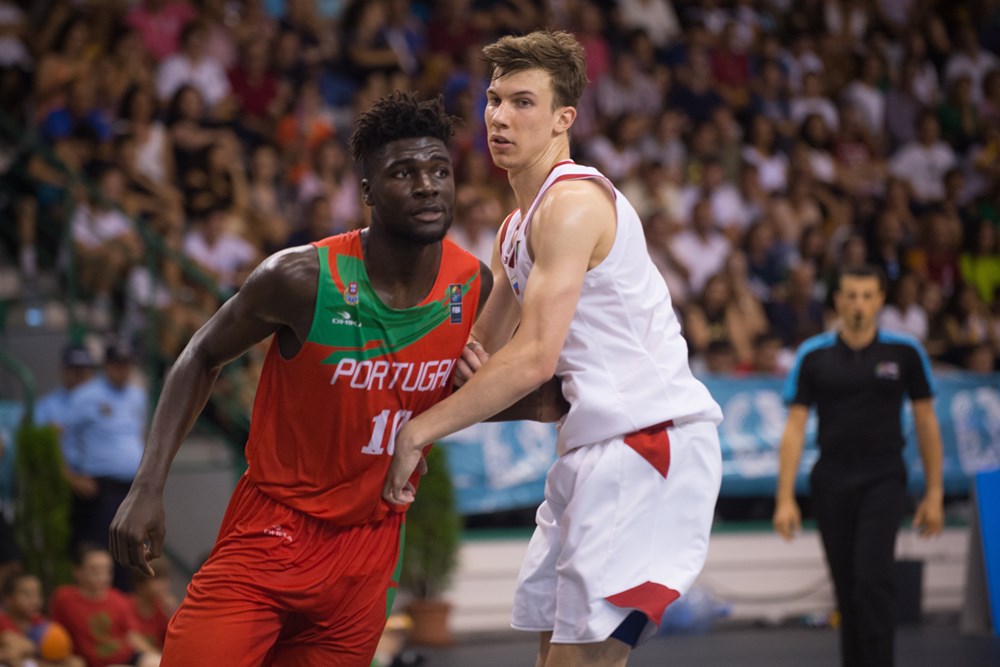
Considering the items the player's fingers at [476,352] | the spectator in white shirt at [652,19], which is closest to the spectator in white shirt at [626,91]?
the spectator in white shirt at [652,19]

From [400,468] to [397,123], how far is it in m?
0.94

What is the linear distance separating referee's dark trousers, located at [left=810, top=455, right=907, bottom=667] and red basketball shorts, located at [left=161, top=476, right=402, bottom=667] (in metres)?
3.52

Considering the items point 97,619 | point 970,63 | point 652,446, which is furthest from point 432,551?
point 970,63

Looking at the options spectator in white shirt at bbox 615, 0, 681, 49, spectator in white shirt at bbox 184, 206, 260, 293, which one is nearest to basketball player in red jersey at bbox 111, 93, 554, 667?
spectator in white shirt at bbox 184, 206, 260, 293

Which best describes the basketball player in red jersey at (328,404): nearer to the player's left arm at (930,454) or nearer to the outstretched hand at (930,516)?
the player's left arm at (930,454)

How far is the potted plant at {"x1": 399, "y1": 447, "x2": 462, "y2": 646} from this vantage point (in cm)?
921

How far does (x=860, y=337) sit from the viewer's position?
7.27 meters

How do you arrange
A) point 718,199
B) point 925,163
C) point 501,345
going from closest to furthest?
point 501,345
point 718,199
point 925,163

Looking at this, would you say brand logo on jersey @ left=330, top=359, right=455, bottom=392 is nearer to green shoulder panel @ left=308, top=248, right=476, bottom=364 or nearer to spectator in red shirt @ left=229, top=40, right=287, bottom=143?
green shoulder panel @ left=308, top=248, right=476, bottom=364

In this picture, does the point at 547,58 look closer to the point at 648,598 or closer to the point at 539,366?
the point at 539,366

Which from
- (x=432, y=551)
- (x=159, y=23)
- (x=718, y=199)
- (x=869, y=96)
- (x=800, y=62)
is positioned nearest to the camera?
(x=432, y=551)

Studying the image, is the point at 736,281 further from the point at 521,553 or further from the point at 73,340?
the point at 73,340

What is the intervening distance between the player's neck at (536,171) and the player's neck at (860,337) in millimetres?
3797

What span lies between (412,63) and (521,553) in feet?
14.9
